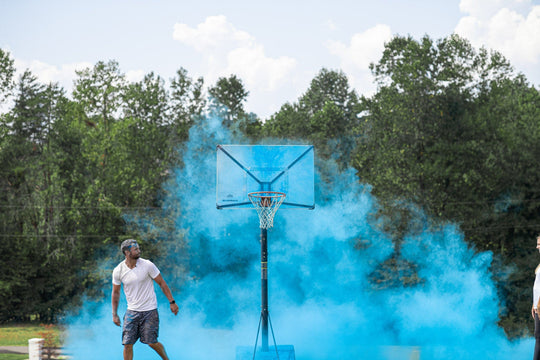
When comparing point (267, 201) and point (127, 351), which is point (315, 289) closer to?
point (267, 201)

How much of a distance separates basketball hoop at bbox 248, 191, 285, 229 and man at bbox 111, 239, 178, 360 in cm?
326

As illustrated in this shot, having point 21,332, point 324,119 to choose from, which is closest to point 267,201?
point 21,332

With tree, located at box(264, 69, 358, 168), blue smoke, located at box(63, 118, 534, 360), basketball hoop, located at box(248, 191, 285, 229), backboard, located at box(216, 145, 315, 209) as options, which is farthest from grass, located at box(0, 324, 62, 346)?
tree, located at box(264, 69, 358, 168)

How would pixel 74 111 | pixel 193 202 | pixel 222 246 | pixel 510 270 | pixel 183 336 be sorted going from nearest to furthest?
pixel 183 336
pixel 222 246
pixel 193 202
pixel 510 270
pixel 74 111

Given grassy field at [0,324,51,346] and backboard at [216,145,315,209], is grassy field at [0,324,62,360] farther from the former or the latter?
backboard at [216,145,315,209]

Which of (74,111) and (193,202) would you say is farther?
(74,111)

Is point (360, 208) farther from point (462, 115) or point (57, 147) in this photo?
point (57, 147)

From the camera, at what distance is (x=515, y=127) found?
23234mm

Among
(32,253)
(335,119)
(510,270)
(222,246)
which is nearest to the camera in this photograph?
(222,246)

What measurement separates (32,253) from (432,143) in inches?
602

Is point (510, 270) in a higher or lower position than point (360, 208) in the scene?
lower

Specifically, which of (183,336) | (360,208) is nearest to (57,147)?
(360,208)

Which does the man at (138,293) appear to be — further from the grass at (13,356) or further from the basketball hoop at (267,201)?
the grass at (13,356)

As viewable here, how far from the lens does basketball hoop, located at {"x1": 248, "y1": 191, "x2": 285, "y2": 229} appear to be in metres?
9.77
